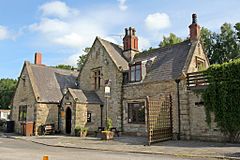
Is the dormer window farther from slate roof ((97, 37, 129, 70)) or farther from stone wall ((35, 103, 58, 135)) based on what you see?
stone wall ((35, 103, 58, 135))

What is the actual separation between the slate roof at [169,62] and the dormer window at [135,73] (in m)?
0.69

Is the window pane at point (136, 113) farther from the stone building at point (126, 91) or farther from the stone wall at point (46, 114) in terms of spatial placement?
the stone wall at point (46, 114)

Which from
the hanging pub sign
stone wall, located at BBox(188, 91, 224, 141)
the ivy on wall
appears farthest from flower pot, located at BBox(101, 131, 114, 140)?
the ivy on wall

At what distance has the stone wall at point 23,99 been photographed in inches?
1020

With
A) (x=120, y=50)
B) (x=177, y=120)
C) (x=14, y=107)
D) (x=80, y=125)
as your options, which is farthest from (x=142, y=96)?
(x=14, y=107)

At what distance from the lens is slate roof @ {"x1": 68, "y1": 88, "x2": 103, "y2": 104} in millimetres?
23995

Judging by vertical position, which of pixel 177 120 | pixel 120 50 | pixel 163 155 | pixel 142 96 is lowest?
pixel 163 155

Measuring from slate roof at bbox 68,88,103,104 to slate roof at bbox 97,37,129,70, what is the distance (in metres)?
4.06

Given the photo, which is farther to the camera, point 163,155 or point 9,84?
point 9,84

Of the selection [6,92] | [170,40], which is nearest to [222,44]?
[170,40]

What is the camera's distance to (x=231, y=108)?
16.0 metres

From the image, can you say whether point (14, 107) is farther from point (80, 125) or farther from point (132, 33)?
point (132, 33)

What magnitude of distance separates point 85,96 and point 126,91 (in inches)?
171

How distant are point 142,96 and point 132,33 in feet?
28.0
